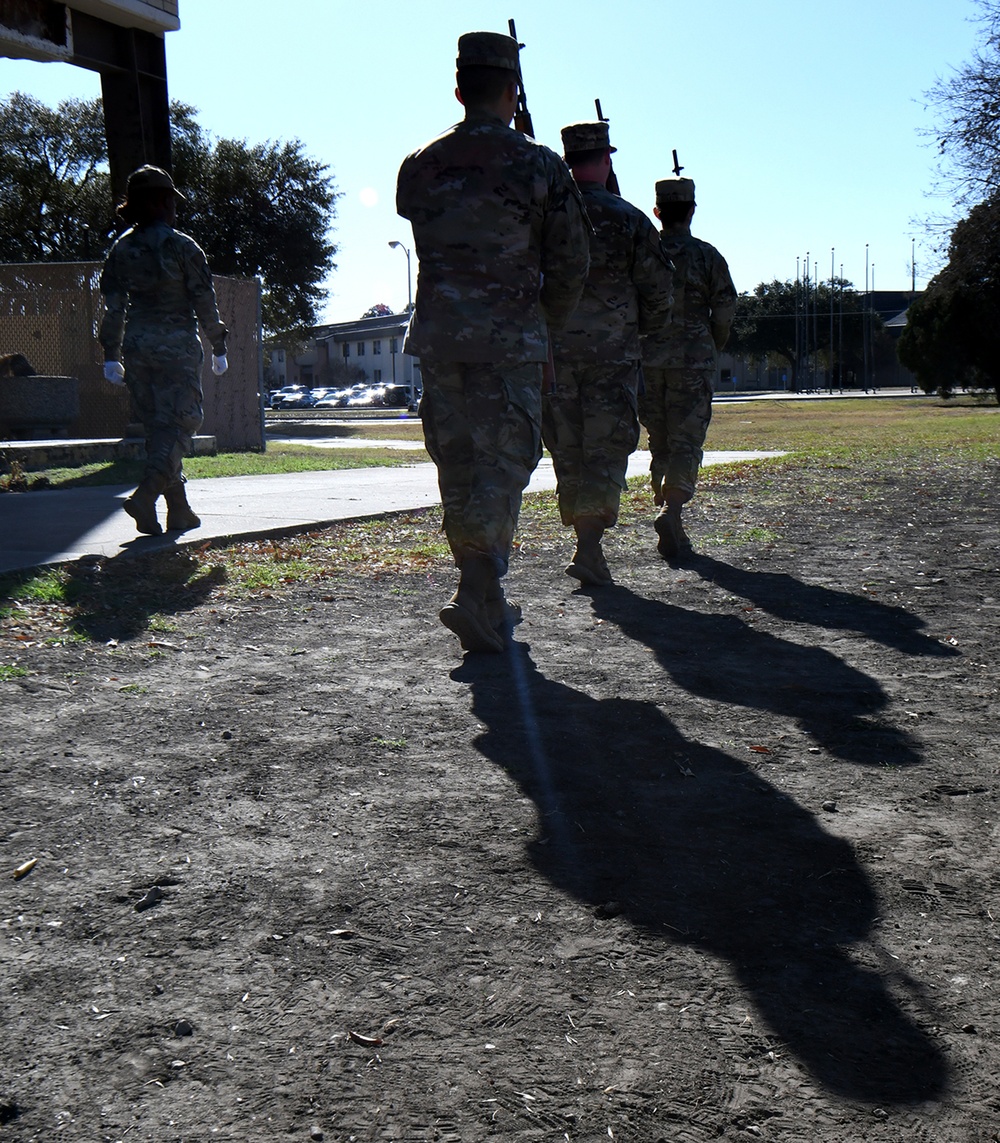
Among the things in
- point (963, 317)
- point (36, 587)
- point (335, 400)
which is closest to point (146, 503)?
point (36, 587)

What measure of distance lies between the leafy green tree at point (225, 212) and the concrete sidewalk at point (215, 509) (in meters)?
26.7

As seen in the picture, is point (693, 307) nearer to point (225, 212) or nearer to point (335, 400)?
point (225, 212)

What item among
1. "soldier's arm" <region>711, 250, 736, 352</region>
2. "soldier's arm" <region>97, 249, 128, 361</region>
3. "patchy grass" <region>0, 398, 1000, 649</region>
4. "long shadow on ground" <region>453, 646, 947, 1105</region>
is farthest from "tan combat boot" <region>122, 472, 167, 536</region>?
"long shadow on ground" <region>453, 646, 947, 1105</region>

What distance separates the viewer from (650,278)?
20.3ft

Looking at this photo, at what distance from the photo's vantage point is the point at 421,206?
4680mm

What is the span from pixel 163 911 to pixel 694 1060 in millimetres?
1084

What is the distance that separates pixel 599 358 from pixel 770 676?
7.16 ft

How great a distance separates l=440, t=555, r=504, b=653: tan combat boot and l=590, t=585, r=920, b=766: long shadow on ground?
2.17ft

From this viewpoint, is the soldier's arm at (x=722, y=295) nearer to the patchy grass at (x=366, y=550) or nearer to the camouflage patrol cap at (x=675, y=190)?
the camouflage patrol cap at (x=675, y=190)

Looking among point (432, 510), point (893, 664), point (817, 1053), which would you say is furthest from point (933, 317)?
point (817, 1053)

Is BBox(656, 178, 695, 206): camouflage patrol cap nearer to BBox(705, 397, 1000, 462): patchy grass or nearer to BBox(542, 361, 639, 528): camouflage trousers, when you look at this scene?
BBox(542, 361, 639, 528): camouflage trousers

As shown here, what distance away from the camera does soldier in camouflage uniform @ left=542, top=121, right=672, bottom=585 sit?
6.02 meters

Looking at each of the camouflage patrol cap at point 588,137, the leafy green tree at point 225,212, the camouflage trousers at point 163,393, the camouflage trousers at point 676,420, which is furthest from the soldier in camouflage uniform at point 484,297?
the leafy green tree at point 225,212

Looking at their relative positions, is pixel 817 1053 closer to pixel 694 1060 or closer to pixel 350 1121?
pixel 694 1060
